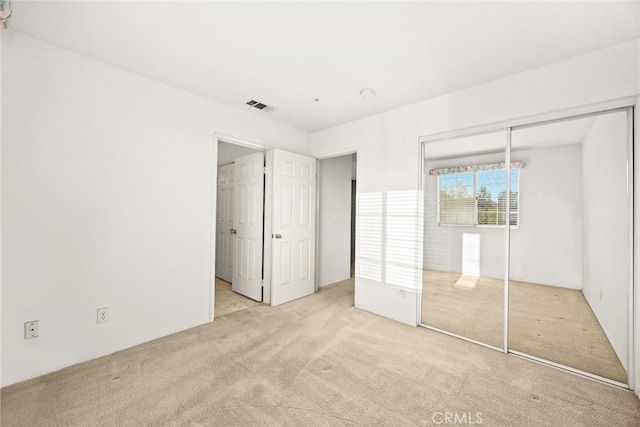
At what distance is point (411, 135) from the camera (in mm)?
3129

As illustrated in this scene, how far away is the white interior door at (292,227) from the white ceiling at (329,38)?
4.30 feet

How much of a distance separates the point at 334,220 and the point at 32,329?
3.72 m

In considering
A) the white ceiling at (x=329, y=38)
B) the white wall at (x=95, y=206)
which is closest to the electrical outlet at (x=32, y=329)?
the white wall at (x=95, y=206)

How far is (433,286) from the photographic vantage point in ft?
9.96

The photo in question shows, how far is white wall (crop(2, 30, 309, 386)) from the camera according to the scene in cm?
194

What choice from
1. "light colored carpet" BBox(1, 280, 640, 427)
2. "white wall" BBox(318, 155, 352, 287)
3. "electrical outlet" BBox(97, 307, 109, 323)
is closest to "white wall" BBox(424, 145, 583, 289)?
"light colored carpet" BBox(1, 280, 640, 427)

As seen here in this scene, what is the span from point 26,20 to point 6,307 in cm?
199

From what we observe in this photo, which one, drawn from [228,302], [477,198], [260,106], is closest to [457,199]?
[477,198]

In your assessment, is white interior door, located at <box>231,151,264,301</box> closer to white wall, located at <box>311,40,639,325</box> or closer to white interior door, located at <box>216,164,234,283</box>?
white interior door, located at <box>216,164,234,283</box>

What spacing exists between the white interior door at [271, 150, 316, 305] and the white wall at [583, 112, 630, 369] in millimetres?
3037

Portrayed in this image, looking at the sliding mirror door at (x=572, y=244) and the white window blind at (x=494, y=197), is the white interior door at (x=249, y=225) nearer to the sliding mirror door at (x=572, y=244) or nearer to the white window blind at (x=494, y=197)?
the white window blind at (x=494, y=197)

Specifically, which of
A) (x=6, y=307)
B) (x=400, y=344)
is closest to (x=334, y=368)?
(x=400, y=344)

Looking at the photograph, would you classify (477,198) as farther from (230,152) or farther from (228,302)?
(230,152)

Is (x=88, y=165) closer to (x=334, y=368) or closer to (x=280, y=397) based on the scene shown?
(x=280, y=397)
